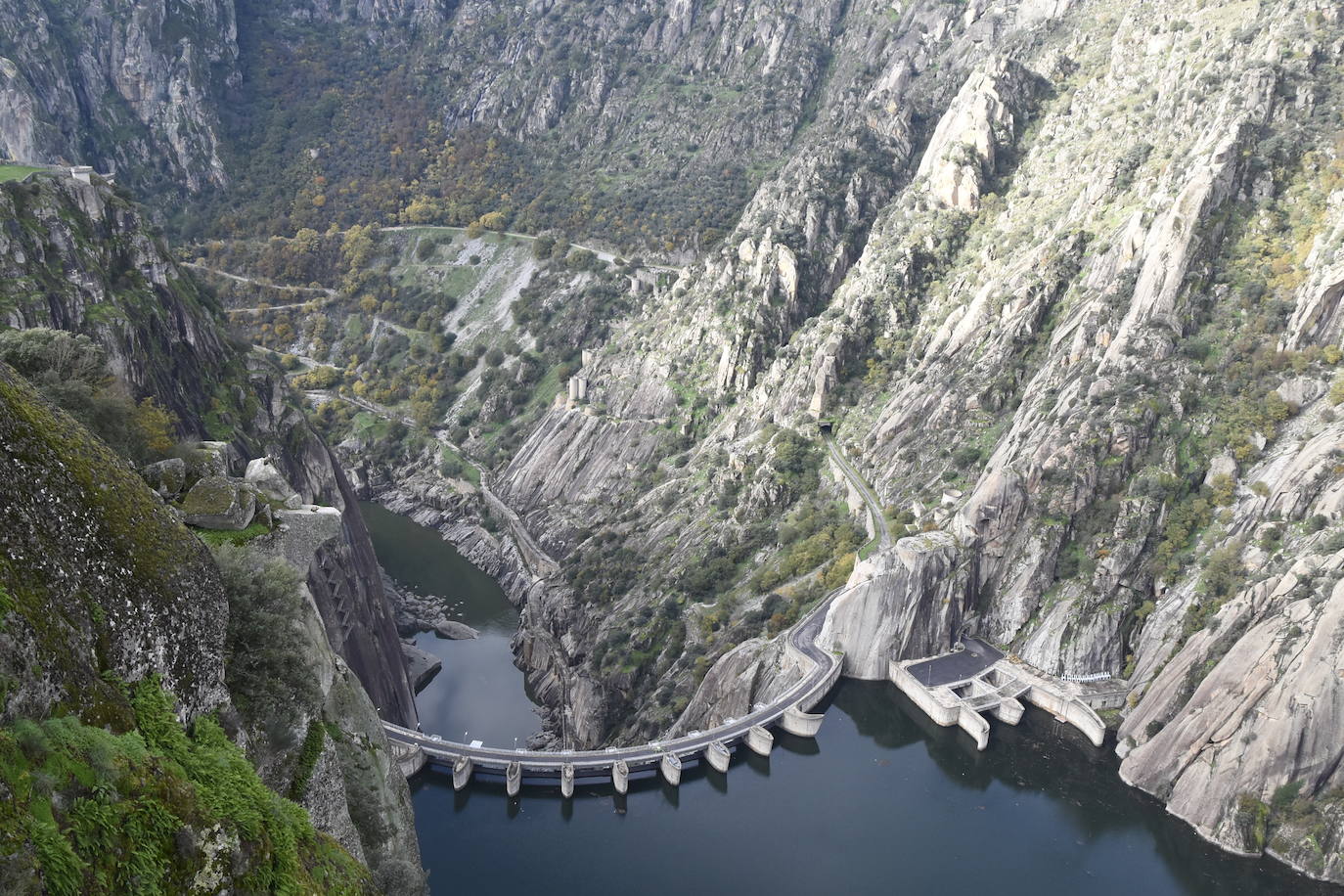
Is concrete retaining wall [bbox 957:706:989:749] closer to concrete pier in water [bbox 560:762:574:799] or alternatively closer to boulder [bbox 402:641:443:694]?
concrete pier in water [bbox 560:762:574:799]

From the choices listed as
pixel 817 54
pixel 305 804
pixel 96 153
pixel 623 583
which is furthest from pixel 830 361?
pixel 96 153

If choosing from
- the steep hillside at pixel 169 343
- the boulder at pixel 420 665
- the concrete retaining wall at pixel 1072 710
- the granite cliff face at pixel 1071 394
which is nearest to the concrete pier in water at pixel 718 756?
the granite cliff face at pixel 1071 394

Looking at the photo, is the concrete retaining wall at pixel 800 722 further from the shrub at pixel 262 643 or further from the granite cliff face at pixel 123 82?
the granite cliff face at pixel 123 82

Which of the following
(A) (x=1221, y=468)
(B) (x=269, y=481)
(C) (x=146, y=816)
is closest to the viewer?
(C) (x=146, y=816)

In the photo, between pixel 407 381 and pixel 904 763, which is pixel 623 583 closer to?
pixel 904 763

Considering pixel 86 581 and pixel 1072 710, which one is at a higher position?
pixel 86 581

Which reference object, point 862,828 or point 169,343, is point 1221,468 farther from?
point 169,343

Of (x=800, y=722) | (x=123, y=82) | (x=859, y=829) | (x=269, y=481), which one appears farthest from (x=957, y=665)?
(x=123, y=82)
